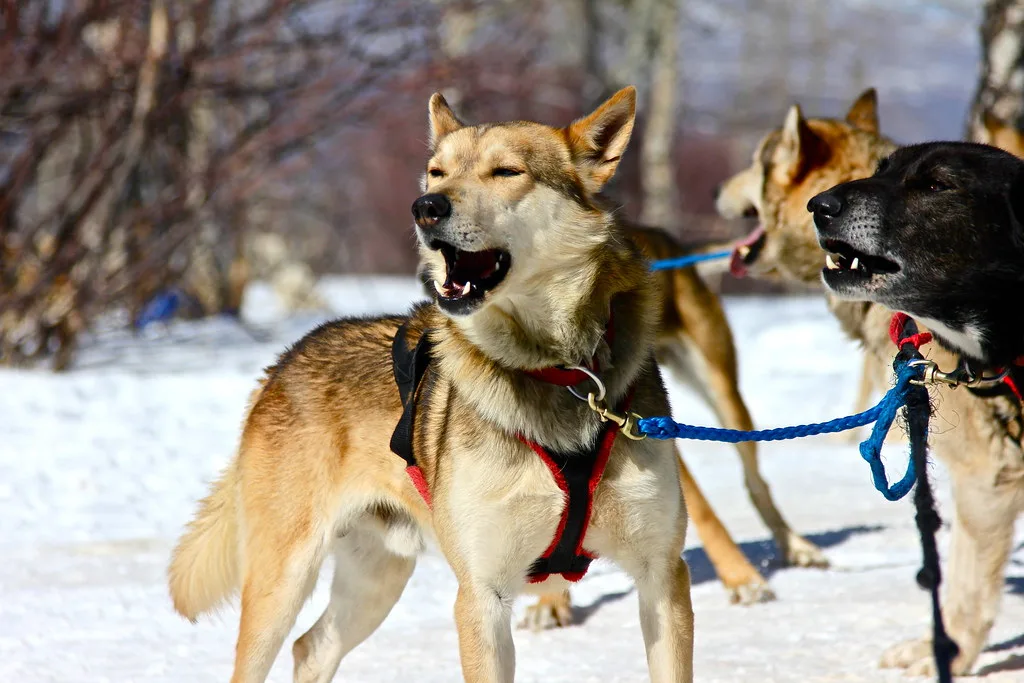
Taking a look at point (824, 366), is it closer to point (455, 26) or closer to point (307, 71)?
point (307, 71)

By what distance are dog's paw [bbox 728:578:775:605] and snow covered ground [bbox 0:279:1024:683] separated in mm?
46

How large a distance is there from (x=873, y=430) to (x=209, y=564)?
2.14 m

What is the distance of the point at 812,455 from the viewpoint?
26.1 feet

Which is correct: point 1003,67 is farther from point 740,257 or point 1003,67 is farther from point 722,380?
point 722,380

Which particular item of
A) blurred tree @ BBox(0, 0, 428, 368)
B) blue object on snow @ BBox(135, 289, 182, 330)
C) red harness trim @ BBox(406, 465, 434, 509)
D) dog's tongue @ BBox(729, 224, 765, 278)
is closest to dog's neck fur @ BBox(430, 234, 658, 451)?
red harness trim @ BBox(406, 465, 434, 509)

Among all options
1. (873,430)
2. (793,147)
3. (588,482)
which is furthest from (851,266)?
(793,147)

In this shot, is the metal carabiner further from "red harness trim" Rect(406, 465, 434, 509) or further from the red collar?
"red harness trim" Rect(406, 465, 434, 509)

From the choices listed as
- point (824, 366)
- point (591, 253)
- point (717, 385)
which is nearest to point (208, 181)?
point (824, 366)

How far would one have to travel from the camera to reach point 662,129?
18484mm

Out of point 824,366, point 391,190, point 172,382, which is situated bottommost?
point 391,190

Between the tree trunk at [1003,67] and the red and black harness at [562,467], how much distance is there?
5.97 m

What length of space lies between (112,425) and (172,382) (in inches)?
42.8

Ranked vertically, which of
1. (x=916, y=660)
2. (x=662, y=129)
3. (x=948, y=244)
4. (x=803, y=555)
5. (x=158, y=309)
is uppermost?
(x=948, y=244)

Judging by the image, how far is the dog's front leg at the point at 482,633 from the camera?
2.72m
